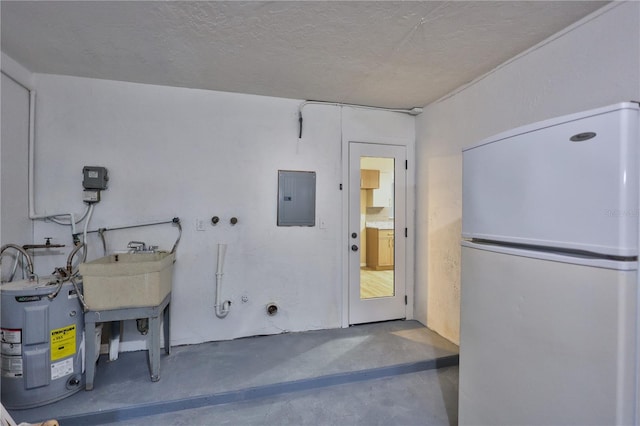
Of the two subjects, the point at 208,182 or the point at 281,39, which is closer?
the point at 281,39

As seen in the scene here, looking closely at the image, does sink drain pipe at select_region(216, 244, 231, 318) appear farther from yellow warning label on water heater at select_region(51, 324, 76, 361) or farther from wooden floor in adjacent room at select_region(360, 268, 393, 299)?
wooden floor in adjacent room at select_region(360, 268, 393, 299)

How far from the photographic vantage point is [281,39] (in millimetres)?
1864

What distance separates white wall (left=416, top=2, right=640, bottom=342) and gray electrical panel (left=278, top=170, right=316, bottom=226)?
1250 mm

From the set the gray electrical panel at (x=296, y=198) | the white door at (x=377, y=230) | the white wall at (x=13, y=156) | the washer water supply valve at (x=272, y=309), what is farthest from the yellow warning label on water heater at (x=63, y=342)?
the white door at (x=377, y=230)

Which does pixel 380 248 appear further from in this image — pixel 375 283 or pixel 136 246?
pixel 136 246

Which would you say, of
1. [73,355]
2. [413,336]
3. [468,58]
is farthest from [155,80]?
[413,336]

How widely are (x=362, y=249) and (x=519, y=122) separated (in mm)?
1986

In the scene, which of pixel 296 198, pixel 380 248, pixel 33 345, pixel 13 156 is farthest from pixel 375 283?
pixel 13 156

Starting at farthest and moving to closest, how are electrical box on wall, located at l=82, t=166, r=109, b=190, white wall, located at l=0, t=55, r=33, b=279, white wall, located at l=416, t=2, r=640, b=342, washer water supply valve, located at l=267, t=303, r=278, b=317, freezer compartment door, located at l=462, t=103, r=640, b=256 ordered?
washer water supply valve, located at l=267, t=303, r=278, b=317
electrical box on wall, located at l=82, t=166, r=109, b=190
white wall, located at l=0, t=55, r=33, b=279
white wall, located at l=416, t=2, r=640, b=342
freezer compartment door, located at l=462, t=103, r=640, b=256

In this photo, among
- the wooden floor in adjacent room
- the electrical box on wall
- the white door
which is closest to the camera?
the electrical box on wall

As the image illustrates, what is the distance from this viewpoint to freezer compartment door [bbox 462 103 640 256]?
0.86 metres

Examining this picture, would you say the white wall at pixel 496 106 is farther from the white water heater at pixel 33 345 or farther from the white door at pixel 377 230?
the white water heater at pixel 33 345

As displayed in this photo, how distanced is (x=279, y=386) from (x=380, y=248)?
1.89 m

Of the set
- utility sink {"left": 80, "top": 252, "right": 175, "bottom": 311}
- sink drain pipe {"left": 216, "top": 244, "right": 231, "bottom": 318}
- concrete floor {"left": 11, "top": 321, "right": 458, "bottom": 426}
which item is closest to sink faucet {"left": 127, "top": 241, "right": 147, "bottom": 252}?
utility sink {"left": 80, "top": 252, "right": 175, "bottom": 311}
